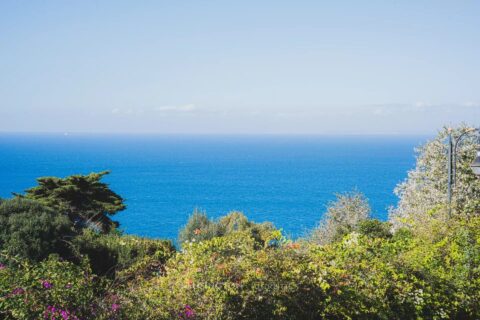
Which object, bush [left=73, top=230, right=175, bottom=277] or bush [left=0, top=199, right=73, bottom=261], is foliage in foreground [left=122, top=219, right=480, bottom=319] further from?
bush [left=73, top=230, right=175, bottom=277]

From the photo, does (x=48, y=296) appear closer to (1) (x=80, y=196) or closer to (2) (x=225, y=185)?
(1) (x=80, y=196)

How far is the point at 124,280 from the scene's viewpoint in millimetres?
6258

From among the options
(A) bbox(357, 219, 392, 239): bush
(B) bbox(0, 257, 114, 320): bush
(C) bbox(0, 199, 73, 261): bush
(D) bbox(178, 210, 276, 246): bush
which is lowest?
(D) bbox(178, 210, 276, 246): bush

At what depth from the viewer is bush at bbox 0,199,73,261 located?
360 inches

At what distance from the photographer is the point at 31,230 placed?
371 inches

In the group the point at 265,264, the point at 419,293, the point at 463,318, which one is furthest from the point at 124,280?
the point at 463,318

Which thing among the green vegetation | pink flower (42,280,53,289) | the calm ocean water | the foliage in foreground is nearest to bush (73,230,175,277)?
the green vegetation

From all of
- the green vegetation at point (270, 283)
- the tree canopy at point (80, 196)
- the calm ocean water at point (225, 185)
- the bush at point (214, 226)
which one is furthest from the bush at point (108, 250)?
the calm ocean water at point (225, 185)

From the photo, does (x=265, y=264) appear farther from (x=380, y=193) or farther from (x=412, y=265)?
(x=380, y=193)

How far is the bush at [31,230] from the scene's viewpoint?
360 inches

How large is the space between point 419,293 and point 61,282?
416 centimetres

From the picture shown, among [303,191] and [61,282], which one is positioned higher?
[61,282]

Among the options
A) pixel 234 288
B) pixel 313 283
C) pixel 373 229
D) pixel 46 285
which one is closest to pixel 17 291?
pixel 46 285

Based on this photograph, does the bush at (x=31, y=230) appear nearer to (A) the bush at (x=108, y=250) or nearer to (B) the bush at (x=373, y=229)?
(A) the bush at (x=108, y=250)
